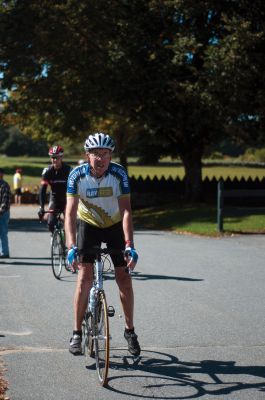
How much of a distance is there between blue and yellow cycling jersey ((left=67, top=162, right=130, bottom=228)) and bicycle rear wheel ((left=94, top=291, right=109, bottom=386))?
0.71 metres

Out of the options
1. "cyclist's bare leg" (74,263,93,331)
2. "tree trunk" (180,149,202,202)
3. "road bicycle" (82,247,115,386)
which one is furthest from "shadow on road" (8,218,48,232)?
"road bicycle" (82,247,115,386)

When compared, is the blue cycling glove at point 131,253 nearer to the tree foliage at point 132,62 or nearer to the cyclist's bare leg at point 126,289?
the cyclist's bare leg at point 126,289

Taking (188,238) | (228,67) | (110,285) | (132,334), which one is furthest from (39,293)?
(228,67)

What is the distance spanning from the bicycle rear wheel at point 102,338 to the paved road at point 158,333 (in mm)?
134

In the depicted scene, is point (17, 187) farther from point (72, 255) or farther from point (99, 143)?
point (72, 255)

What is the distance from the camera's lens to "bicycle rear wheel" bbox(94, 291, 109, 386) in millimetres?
5699

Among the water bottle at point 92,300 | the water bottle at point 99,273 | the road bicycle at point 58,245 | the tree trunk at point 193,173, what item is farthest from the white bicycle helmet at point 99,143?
the tree trunk at point 193,173

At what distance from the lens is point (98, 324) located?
6039 millimetres

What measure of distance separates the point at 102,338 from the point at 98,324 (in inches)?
8.4

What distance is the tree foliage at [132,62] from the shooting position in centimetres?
2412

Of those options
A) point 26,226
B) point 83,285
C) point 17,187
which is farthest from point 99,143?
point 17,187

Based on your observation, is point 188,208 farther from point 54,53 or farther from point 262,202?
point 54,53

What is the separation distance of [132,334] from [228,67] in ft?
54.3

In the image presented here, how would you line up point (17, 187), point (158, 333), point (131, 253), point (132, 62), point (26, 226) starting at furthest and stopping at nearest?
1. point (17, 187)
2. point (132, 62)
3. point (26, 226)
4. point (158, 333)
5. point (131, 253)
